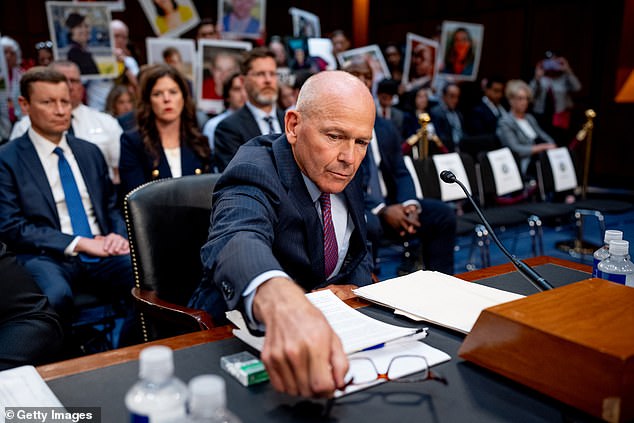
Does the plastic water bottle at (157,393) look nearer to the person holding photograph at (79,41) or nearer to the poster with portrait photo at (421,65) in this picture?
the person holding photograph at (79,41)

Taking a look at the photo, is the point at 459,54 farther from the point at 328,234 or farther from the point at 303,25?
the point at 328,234

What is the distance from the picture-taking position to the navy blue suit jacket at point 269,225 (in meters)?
1.18

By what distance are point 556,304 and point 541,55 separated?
8.83 m

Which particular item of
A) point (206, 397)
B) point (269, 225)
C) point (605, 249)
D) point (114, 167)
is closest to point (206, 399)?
point (206, 397)

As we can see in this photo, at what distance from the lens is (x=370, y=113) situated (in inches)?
59.6

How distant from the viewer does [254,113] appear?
369cm

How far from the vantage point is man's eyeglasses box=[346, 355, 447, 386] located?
3.22 feet

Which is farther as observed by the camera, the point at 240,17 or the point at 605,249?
the point at 240,17

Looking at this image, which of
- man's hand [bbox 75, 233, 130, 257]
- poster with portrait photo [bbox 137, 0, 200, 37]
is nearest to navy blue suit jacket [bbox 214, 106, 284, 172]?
man's hand [bbox 75, 233, 130, 257]

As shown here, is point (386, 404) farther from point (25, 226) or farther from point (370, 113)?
point (25, 226)

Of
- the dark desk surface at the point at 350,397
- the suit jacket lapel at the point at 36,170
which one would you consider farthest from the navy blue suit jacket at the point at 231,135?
the dark desk surface at the point at 350,397

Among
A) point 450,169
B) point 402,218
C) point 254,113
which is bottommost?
point 402,218

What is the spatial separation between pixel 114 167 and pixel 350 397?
11.2 ft

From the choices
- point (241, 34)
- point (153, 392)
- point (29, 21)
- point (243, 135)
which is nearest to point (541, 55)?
point (241, 34)
